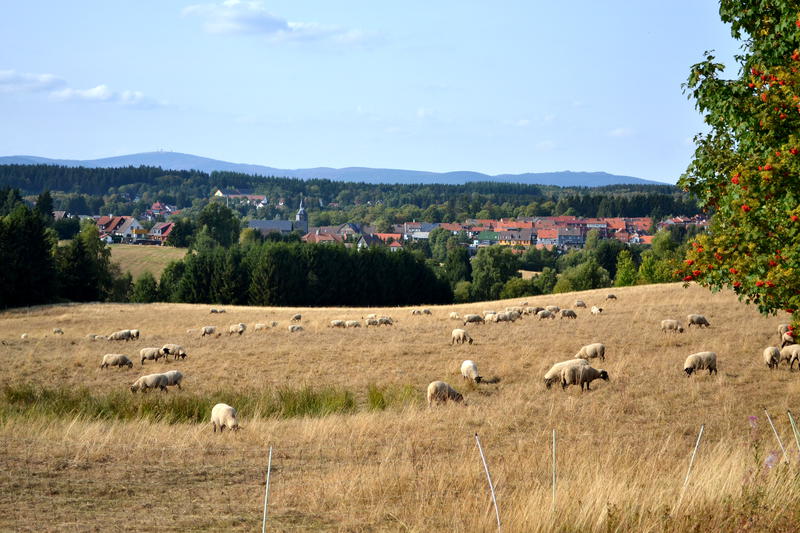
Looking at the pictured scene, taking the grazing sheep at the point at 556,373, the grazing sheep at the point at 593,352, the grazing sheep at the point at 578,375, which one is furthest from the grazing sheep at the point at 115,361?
the grazing sheep at the point at 578,375

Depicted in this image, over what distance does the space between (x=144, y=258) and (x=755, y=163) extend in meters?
146

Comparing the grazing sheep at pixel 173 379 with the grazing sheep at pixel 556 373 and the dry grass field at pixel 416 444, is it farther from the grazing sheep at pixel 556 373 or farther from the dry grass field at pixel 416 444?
the grazing sheep at pixel 556 373

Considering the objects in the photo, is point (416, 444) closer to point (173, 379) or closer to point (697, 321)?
point (173, 379)

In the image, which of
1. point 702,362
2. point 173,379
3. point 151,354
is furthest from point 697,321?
point 151,354

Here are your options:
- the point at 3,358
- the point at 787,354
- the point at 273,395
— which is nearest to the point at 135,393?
the point at 273,395

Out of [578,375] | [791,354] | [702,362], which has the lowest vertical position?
[578,375]

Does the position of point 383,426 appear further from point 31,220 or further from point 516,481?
point 31,220

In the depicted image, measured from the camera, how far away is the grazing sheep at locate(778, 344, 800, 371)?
23.7 metres

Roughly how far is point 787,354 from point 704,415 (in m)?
8.39

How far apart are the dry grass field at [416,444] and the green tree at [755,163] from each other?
126 inches

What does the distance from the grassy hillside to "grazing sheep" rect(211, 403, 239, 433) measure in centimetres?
12432

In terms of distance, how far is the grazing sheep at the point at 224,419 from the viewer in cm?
1712

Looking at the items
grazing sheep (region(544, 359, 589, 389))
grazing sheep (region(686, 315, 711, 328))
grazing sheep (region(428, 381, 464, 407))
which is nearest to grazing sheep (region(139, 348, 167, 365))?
grazing sheep (region(428, 381, 464, 407))

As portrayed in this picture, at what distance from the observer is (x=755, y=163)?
15156 mm
